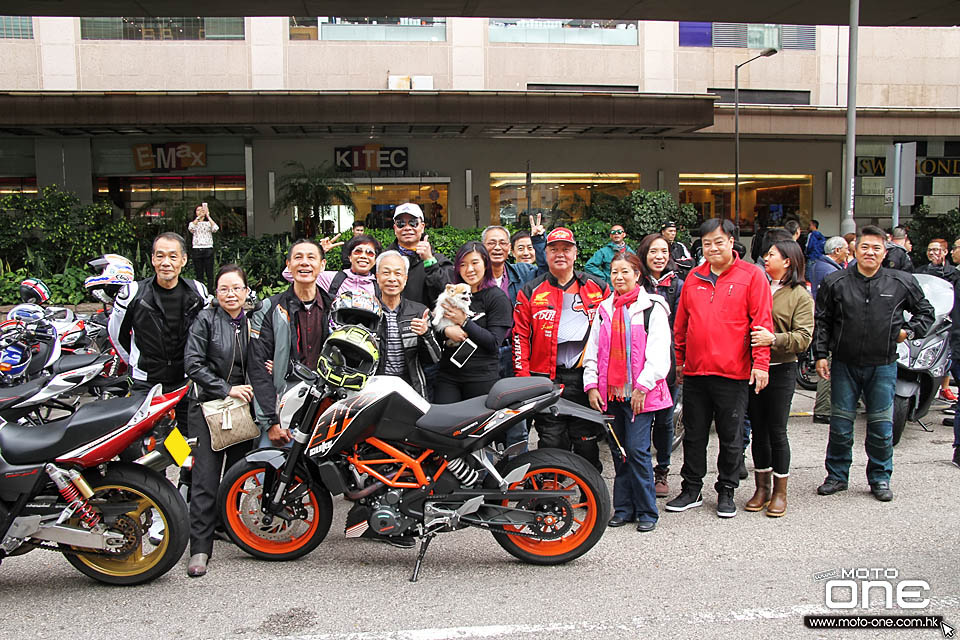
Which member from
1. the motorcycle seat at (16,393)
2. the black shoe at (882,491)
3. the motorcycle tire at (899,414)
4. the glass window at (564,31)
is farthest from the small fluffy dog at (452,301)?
the glass window at (564,31)

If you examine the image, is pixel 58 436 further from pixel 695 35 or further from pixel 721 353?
pixel 695 35

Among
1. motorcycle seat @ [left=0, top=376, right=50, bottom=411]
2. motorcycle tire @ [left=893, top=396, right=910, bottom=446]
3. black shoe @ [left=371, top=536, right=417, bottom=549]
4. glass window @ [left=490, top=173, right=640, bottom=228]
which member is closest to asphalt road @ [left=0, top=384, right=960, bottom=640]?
black shoe @ [left=371, top=536, right=417, bottom=549]

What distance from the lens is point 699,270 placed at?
533 cm

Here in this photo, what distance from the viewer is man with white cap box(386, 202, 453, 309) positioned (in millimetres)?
5855

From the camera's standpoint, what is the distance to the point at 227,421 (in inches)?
181

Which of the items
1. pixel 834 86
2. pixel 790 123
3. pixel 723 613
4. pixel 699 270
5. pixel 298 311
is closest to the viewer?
pixel 723 613

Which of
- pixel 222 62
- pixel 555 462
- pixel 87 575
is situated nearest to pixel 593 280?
pixel 555 462

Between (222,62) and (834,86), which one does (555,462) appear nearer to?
(222,62)

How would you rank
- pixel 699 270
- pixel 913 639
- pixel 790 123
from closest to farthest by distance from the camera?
1. pixel 913 639
2. pixel 699 270
3. pixel 790 123

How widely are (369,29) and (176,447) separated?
18827 mm

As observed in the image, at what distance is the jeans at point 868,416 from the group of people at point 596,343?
12 mm

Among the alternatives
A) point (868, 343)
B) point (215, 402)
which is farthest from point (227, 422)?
point (868, 343)

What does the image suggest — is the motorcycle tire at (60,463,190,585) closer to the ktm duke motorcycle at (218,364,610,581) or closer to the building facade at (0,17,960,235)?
the ktm duke motorcycle at (218,364,610,581)

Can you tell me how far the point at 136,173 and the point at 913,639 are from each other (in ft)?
69.5
